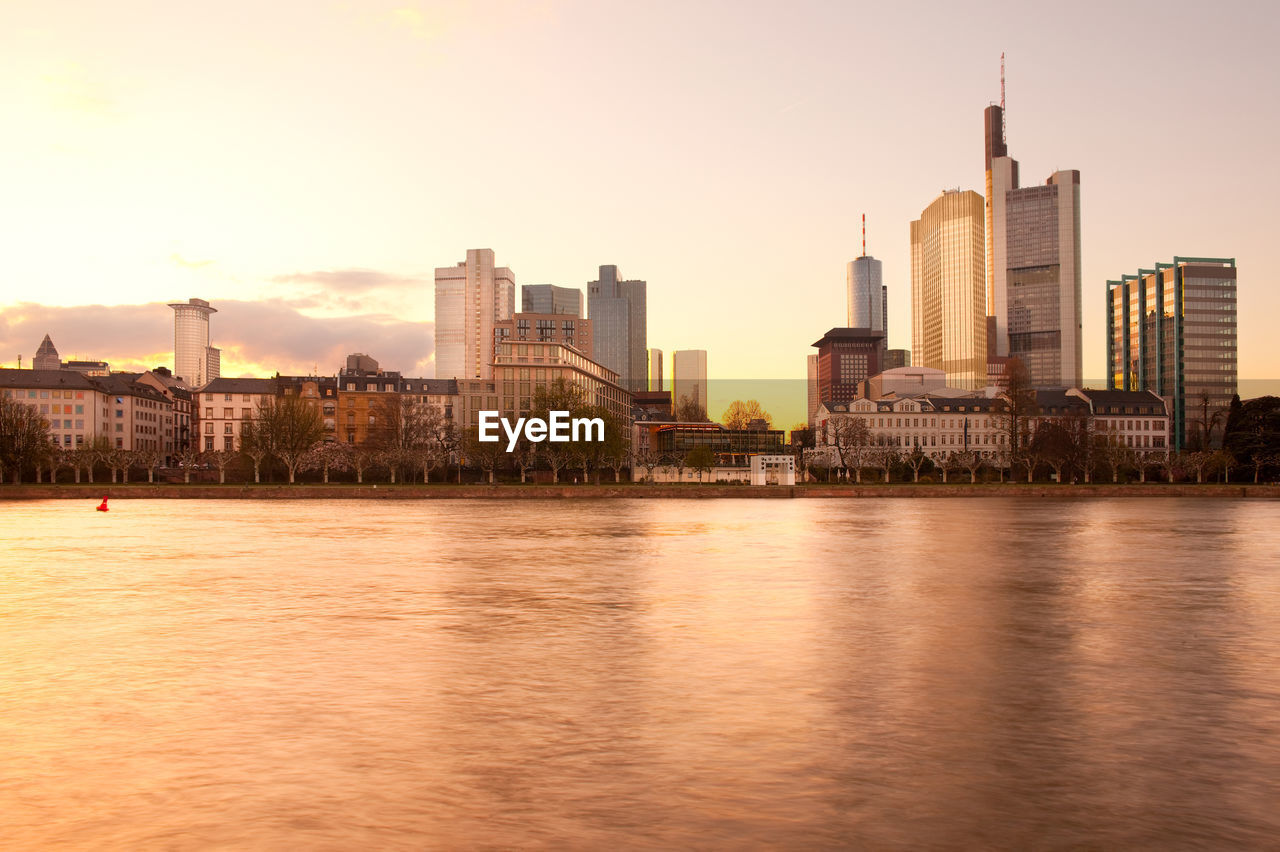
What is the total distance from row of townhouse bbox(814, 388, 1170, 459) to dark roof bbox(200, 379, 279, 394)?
318 ft

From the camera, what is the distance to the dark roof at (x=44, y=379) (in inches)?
6132

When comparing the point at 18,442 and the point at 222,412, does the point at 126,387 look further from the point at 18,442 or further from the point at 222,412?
the point at 18,442

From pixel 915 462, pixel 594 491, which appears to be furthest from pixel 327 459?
pixel 915 462

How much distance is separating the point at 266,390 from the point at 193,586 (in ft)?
475

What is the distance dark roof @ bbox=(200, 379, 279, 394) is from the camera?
163875 mm

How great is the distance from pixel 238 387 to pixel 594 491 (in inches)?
3525

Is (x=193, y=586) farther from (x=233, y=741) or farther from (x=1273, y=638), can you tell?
(x=1273, y=638)

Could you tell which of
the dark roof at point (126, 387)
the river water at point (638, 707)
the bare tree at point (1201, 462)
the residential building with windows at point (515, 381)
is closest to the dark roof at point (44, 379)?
the dark roof at point (126, 387)

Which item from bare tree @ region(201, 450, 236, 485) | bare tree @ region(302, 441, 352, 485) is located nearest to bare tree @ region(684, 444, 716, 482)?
bare tree @ region(302, 441, 352, 485)

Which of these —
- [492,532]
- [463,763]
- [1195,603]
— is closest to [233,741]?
[463,763]

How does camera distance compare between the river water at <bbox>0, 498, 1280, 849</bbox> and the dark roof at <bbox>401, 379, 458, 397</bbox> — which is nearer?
the river water at <bbox>0, 498, 1280, 849</bbox>

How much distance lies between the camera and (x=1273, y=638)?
19969mm

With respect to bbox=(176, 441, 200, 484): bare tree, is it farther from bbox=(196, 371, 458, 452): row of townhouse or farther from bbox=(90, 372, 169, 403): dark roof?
bbox=(90, 372, 169, 403): dark roof

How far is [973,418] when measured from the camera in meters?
176
